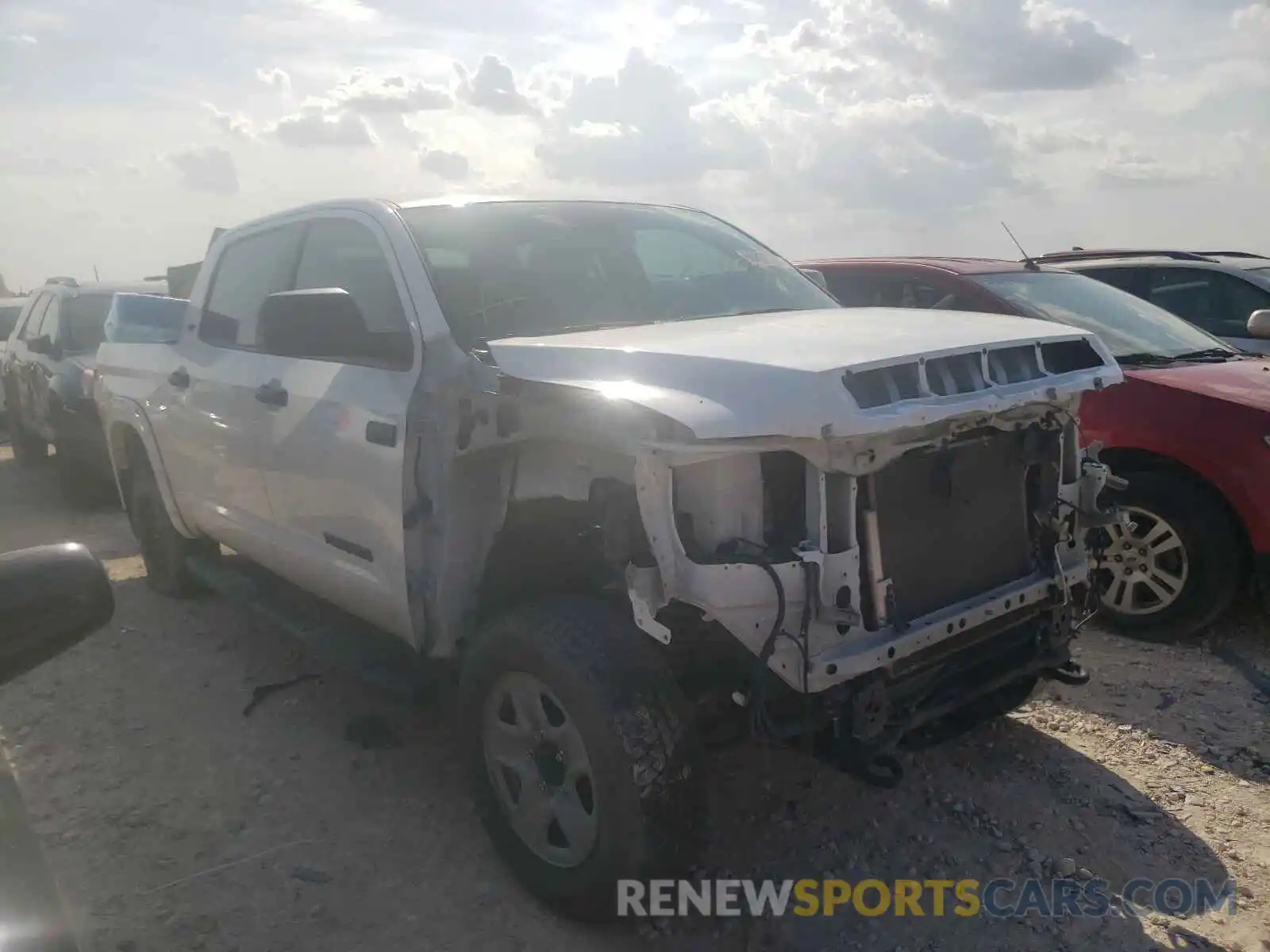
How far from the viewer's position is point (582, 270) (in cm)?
366

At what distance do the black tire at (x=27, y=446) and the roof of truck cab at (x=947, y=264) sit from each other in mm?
7766

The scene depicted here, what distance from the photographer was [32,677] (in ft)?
15.5

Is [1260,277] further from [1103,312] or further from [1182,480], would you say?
[1182,480]

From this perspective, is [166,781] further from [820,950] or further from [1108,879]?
[1108,879]

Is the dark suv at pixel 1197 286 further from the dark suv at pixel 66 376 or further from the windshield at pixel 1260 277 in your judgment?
the dark suv at pixel 66 376

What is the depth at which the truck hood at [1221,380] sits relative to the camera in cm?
447

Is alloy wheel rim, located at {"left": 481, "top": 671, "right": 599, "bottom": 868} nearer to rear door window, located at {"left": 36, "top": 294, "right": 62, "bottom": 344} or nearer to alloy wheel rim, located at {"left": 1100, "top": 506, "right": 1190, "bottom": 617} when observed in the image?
alloy wheel rim, located at {"left": 1100, "top": 506, "right": 1190, "bottom": 617}

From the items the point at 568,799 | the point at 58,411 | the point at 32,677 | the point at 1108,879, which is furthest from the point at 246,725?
the point at 58,411

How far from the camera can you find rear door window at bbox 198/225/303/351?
169 inches

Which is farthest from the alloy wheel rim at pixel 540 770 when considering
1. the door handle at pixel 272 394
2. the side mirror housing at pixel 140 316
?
the side mirror housing at pixel 140 316

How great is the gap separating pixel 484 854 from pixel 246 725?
149 centimetres

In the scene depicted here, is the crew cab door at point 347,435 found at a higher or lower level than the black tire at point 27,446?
higher

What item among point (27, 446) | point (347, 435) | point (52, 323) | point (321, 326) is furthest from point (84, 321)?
point (321, 326)

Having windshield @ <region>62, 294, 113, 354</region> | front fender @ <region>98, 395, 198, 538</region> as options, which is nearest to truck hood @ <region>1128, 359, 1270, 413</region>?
front fender @ <region>98, 395, 198, 538</region>
